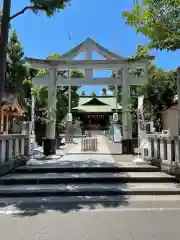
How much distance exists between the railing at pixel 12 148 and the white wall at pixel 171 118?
37.6 ft

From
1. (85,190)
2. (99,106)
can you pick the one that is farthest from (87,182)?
(99,106)

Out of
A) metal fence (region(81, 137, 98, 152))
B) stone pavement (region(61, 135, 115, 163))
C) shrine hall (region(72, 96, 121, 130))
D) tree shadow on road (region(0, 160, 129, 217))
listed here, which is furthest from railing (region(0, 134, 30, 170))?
shrine hall (region(72, 96, 121, 130))

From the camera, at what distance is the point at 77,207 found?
203 inches

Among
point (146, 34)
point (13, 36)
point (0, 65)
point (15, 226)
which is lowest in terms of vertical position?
point (15, 226)

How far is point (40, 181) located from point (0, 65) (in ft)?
11.9

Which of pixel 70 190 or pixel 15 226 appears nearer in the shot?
pixel 15 226

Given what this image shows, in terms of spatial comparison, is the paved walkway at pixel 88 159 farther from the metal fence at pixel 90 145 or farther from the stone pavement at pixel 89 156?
the metal fence at pixel 90 145

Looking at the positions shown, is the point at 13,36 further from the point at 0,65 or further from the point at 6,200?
the point at 6,200

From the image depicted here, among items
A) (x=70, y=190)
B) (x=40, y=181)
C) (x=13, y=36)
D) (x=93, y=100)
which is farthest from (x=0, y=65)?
(x=93, y=100)

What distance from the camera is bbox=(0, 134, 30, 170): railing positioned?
7.60 m

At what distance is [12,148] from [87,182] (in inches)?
125

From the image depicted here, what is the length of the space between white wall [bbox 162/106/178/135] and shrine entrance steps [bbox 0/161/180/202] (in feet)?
34.7

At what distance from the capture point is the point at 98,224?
4.26 meters

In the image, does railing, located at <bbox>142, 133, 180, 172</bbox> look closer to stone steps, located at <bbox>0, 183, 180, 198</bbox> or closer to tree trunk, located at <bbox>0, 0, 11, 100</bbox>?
stone steps, located at <bbox>0, 183, 180, 198</bbox>
